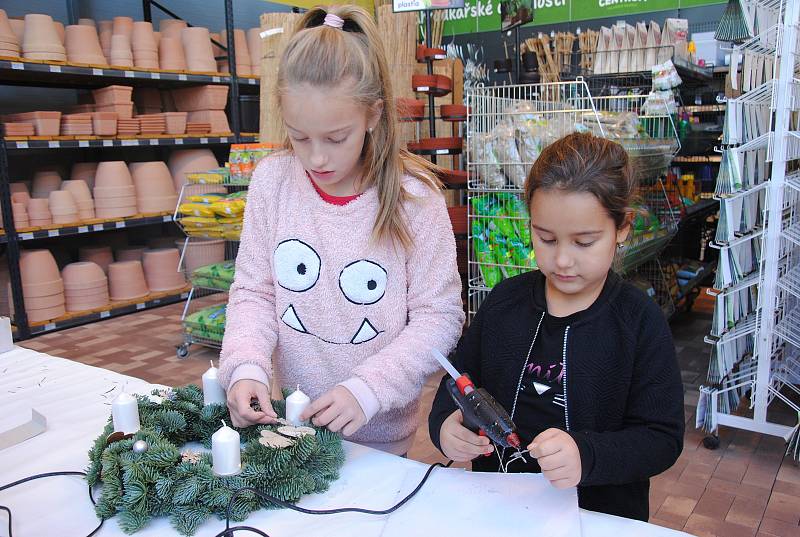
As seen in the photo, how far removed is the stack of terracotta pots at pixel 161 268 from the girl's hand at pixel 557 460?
425 centimetres

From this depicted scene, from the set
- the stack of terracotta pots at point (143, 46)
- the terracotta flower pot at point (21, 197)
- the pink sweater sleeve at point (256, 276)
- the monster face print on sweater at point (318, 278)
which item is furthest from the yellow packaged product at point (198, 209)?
the monster face print on sweater at point (318, 278)

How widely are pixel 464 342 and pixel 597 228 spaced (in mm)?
333

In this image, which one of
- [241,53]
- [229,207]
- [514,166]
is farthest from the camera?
[241,53]

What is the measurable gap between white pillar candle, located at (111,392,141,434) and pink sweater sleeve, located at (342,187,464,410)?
356 mm

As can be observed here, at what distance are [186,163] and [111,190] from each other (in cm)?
68

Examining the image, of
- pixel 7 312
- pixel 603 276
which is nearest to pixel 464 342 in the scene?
pixel 603 276

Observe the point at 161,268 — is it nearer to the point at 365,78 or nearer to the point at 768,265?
the point at 768,265

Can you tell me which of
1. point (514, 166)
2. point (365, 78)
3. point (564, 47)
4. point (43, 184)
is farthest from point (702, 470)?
→ point (564, 47)

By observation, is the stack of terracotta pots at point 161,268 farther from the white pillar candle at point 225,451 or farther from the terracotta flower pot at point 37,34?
the white pillar candle at point 225,451

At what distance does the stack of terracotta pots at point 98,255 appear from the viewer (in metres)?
4.58

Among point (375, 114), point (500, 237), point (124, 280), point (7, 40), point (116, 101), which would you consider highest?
point (7, 40)

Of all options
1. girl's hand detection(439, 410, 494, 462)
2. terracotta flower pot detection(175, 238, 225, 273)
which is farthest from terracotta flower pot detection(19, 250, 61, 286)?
girl's hand detection(439, 410, 494, 462)

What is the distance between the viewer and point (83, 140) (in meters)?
4.28

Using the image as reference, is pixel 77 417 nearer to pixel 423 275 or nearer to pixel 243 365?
pixel 243 365
